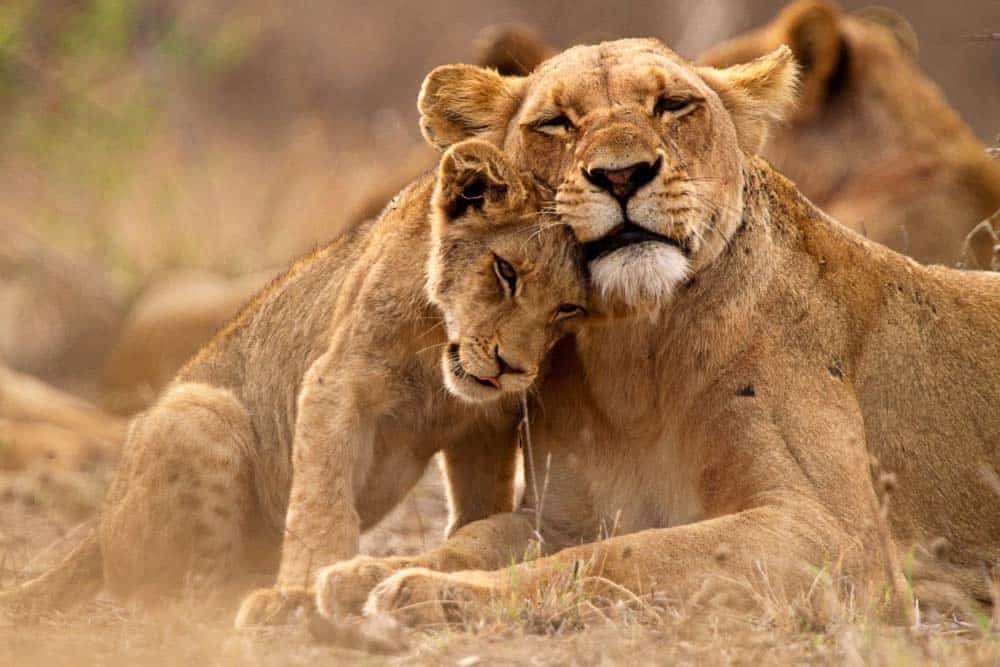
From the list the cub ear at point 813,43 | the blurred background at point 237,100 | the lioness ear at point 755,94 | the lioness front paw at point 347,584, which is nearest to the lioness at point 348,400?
the lioness front paw at point 347,584

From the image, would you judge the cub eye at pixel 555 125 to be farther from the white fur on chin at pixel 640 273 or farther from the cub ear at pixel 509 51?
the cub ear at pixel 509 51

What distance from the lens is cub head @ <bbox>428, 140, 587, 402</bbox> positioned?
4277mm

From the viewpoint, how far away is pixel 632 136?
13.8 feet

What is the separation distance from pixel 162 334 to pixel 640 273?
7081mm

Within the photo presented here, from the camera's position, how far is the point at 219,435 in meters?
5.34

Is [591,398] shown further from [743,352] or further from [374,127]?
[374,127]

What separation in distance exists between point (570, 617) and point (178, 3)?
1650 cm

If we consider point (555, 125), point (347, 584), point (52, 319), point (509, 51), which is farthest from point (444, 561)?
point (52, 319)

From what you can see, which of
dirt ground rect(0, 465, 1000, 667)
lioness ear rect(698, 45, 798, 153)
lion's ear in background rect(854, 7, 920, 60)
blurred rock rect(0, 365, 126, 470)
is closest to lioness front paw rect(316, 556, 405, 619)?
dirt ground rect(0, 465, 1000, 667)

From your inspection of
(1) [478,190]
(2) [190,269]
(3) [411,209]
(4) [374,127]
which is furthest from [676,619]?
(4) [374,127]

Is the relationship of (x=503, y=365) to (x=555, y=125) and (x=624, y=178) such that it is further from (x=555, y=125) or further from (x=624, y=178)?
(x=555, y=125)

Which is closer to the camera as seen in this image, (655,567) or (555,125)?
(655,567)

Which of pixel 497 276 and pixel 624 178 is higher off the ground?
pixel 624 178

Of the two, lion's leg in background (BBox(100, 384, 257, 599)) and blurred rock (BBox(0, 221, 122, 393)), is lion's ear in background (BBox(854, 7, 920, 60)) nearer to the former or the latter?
blurred rock (BBox(0, 221, 122, 393))
